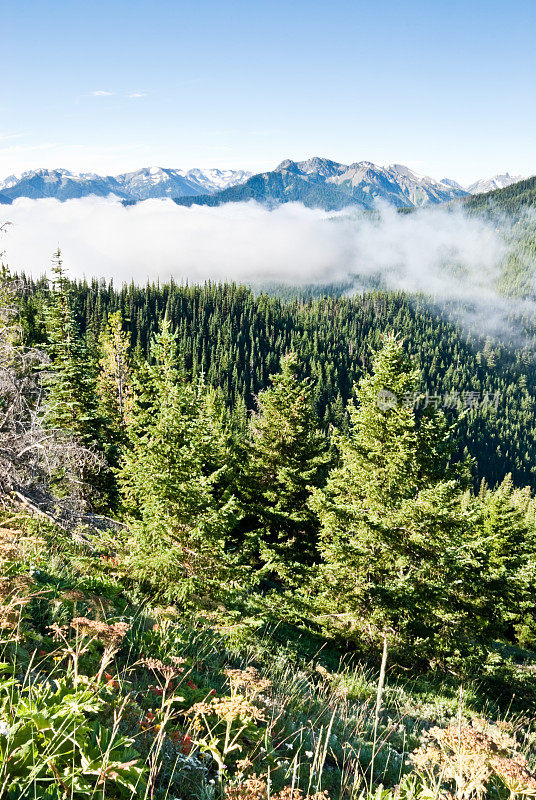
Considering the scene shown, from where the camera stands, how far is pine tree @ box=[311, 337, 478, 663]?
1152 cm

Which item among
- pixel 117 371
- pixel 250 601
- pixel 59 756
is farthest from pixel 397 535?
pixel 117 371

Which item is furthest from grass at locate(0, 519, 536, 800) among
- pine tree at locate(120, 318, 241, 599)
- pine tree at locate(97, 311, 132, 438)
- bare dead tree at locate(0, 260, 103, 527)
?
pine tree at locate(97, 311, 132, 438)

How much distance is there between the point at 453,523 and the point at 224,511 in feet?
21.7

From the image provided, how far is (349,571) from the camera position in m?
12.1

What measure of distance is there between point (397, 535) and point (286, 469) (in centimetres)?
566

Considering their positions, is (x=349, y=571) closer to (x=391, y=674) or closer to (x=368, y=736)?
(x=391, y=674)

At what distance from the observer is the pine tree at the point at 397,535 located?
11.5m

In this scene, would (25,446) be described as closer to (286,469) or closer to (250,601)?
(250,601)

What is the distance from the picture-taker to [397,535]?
40.7ft

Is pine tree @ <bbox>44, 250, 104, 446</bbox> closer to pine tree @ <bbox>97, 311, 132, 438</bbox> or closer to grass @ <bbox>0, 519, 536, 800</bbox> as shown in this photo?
pine tree @ <bbox>97, 311, 132, 438</bbox>

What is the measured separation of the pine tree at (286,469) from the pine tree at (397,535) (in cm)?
396

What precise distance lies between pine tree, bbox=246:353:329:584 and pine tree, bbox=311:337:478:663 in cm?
396

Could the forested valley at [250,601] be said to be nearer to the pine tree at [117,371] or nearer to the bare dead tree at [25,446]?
the bare dead tree at [25,446]

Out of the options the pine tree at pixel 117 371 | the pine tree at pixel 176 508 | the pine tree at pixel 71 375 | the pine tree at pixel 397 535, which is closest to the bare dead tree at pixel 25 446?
the pine tree at pixel 176 508
